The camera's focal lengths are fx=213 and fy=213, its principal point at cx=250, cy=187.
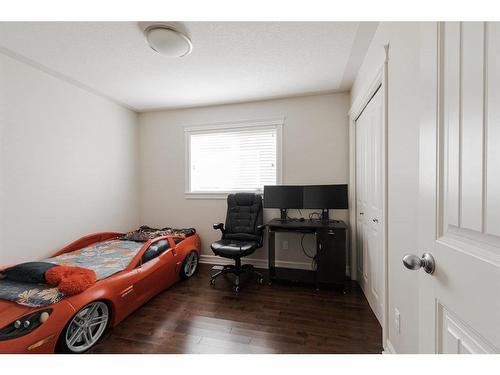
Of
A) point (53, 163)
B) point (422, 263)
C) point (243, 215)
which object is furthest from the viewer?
point (243, 215)

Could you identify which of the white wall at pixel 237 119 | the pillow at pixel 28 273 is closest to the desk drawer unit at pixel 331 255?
the white wall at pixel 237 119

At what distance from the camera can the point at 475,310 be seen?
501mm

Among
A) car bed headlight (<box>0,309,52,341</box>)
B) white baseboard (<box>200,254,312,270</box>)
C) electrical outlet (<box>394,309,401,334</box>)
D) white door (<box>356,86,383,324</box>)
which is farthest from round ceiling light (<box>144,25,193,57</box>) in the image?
white baseboard (<box>200,254,312,270</box>)

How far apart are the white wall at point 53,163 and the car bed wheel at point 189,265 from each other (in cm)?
131

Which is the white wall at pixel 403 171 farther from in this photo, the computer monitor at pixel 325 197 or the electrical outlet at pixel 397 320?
the computer monitor at pixel 325 197

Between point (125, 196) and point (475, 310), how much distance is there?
13.0 ft

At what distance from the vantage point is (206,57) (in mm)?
2150

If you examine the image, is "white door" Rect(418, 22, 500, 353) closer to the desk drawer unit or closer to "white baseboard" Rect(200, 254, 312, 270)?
the desk drawer unit

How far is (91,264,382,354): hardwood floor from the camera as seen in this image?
162cm

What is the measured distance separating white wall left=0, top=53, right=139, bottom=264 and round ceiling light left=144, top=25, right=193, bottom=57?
1529mm

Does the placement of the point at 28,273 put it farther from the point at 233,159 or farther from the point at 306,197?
the point at 306,197

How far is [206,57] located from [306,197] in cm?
204

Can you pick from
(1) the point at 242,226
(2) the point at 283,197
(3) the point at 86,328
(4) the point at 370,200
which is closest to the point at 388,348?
(4) the point at 370,200
